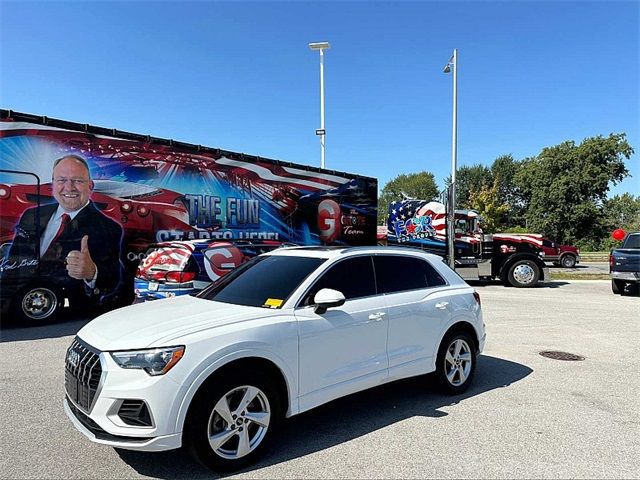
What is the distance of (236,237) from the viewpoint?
452 inches

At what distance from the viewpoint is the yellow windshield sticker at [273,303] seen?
388 centimetres

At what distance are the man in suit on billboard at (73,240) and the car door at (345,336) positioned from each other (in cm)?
A: 685

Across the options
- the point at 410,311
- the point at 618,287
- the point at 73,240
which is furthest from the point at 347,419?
the point at 618,287

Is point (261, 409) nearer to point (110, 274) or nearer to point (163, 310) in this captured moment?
point (163, 310)

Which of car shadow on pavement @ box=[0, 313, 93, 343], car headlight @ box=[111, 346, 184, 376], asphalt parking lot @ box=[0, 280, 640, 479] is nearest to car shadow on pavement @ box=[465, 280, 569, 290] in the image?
asphalt parking lot @ box=[0, 280, 640, 479]

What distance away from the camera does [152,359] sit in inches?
124

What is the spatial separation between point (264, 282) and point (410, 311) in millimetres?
1470

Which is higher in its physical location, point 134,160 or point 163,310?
point 134,160

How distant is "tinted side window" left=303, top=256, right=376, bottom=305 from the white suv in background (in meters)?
0.01

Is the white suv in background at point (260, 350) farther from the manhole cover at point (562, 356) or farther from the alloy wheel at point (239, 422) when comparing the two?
the manhole cover at point (562, 356)

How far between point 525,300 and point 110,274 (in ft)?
35.5

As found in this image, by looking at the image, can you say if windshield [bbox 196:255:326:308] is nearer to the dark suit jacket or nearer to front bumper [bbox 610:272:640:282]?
the dark suit jacket

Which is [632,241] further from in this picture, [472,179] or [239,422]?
[472,179]

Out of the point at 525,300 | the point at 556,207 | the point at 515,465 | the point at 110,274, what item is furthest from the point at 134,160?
the point at 556,207
